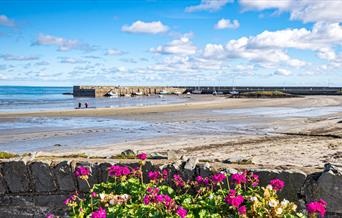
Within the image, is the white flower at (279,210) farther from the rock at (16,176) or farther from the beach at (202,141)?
the beach at (202,141)

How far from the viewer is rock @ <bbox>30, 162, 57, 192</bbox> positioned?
5.86 meters

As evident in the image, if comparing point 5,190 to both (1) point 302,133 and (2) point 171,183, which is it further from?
(1) point 302,133

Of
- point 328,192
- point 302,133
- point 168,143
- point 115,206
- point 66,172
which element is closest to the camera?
point 115,206

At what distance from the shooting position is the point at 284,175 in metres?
5.11

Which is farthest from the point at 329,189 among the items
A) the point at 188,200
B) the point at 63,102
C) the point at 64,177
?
the point at 63,102

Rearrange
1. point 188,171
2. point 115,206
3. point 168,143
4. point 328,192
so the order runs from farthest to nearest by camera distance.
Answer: point 168,143
point 188,171
point 328,192
point 115,206

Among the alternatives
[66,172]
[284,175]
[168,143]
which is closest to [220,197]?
[284,175]

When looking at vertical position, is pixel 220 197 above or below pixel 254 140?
above

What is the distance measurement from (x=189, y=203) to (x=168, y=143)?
12076mm

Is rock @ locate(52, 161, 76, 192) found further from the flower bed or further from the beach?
the beach

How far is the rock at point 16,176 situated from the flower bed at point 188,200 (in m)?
1.46

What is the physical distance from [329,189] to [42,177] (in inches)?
156

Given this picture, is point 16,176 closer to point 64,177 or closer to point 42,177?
point 42,177

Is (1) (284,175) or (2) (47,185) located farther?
(2) (47,185)
